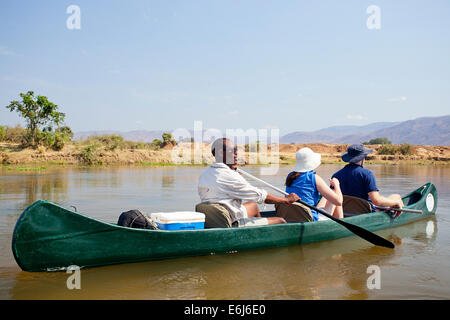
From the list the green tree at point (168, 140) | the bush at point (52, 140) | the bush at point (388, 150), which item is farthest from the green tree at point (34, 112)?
the bush at point (388, 150)

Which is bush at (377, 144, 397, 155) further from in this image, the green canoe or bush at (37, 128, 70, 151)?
the green canoe

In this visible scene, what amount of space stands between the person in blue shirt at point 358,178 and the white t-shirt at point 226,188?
1.90 meters

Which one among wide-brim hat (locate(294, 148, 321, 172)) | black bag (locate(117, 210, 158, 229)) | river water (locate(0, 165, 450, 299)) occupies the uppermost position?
wide-brim hat (locate(294, 148, 321, 172))

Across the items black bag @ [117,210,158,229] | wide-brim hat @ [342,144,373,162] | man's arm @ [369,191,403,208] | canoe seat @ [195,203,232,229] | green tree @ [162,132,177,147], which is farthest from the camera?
green tree @ [162,132,177,147]

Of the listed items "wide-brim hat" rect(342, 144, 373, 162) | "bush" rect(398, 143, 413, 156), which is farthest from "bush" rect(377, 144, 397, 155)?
"wide-brim hat" rect(342, 144, 373, 162)

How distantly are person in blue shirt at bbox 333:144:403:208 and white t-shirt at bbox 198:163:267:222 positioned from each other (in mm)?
1901

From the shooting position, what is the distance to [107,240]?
4.34 m

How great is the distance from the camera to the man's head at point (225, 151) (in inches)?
190

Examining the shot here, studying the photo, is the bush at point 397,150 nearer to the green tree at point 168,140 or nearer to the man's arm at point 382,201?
the green tree at point 168,140

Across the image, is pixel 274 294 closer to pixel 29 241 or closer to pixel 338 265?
pixel 338 265

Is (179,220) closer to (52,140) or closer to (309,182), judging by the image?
(309,182)

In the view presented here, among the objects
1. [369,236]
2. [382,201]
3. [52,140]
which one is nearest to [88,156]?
[52,140]

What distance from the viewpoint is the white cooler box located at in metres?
4.86
